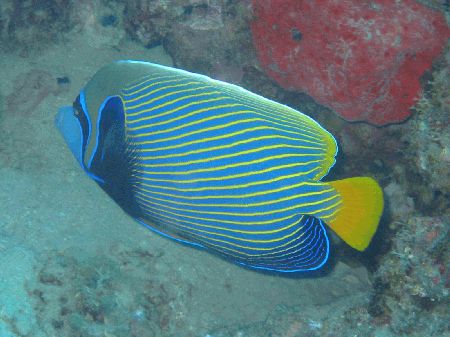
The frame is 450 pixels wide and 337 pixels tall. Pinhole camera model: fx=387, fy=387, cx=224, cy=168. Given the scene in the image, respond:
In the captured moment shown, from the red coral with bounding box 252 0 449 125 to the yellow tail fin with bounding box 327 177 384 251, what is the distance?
1.86 metres

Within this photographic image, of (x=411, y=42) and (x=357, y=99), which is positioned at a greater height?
(x=411, y=42)

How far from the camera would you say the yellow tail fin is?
205cm

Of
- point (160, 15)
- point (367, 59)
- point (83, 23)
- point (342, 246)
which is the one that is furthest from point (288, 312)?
point (83, 23)

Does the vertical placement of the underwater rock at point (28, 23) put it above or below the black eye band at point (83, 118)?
below

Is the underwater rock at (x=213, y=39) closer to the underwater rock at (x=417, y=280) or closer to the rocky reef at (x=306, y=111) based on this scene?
the rocky reef at (x=306, y=111)

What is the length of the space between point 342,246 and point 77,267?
107 inches

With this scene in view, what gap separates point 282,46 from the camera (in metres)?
3.92

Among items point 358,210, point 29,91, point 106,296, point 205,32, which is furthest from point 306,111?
point 29,91

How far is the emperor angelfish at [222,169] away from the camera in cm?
209

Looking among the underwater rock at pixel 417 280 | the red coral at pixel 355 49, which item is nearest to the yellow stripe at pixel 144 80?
the red coral at pixel 355 49

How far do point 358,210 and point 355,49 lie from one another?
200 cm

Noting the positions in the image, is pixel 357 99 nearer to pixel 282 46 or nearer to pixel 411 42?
pixel 411 42

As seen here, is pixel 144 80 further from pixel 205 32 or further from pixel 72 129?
pixel 205 32

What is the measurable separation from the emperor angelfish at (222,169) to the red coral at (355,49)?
5.49 feet
